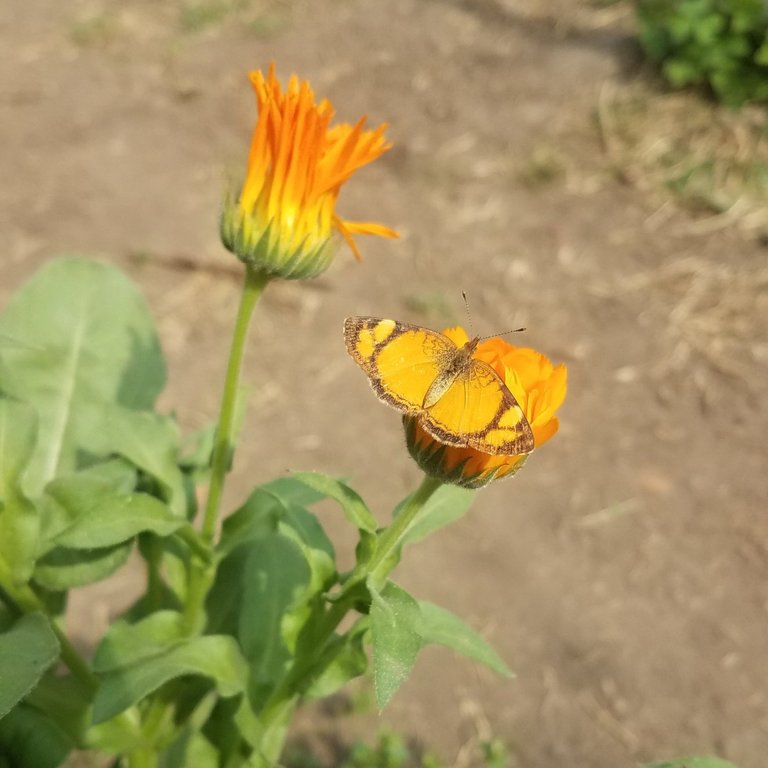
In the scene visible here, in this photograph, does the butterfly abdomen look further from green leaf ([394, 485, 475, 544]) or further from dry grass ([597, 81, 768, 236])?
dry grass ([597, 81, 768, 236])

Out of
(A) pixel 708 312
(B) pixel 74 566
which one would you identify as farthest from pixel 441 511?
(A) pixel 708 312

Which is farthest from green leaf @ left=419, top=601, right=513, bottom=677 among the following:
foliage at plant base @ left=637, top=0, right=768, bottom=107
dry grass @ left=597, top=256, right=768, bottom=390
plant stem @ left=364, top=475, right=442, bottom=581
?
foliage at plant base @ left=637, top=0, right=768, bottom=107

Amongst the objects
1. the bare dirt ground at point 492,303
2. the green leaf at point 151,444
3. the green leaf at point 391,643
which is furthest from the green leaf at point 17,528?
the bare dirt ground at point 492,303

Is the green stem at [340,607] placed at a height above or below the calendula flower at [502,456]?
below

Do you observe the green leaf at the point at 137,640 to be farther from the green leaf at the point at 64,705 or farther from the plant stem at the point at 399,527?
the plant stem at the point at 399,527

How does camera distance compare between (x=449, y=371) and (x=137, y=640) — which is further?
(x=137, y=640)

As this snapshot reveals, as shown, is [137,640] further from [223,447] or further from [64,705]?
[223,447]

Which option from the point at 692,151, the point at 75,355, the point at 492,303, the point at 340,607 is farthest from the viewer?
the point at 692,151

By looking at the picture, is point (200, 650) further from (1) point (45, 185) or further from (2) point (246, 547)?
(1) point (45, 185)
